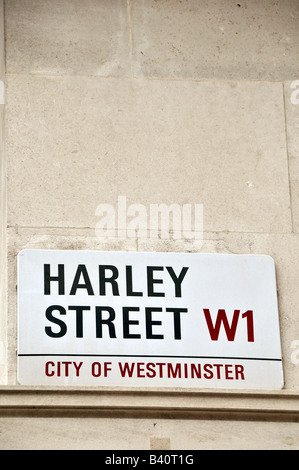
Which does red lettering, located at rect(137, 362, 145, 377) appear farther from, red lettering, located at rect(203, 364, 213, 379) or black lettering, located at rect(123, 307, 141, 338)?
red lettering, located at rect(203, 364, 213, 379)

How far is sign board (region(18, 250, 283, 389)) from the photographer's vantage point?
9.20m

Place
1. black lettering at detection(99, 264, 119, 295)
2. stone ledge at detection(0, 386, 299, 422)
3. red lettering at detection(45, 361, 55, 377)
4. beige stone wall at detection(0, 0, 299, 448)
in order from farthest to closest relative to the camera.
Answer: beige stone wall at detection(0, 0, 299, 448) < black lettering at detection(99, 264, 119, 295) < red lettering at detection(45, 361, 55, 377) < stone ledge at detection(0, 386, 299, 422)

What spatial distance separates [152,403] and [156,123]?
198 cm

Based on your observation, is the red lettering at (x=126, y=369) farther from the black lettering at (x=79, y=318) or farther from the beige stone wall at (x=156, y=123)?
the beige stone wall at (x=156, y=123)

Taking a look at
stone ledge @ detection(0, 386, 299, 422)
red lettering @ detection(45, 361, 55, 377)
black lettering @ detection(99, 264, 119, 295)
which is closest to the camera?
stone ledge @ detection(0, 386, 299, 422)

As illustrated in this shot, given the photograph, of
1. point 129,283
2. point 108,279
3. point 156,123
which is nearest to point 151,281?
point 129,283

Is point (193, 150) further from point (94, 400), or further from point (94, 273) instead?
point (94, 400)

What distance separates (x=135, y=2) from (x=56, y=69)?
2.53 ft

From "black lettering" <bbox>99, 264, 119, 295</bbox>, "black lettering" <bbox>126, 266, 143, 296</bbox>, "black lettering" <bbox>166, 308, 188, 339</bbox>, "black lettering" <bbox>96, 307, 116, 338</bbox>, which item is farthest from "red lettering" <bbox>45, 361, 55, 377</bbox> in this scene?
"black lettering" <bbox>166, 308, 188, 339</bbox>

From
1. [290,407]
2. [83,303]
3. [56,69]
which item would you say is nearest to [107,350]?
[83,303]

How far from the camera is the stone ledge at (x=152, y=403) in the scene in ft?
29.2

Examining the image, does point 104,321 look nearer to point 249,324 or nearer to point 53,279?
point 53,279

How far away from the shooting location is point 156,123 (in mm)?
9992

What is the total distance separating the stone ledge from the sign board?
0.18 meters
